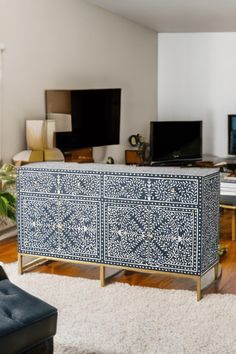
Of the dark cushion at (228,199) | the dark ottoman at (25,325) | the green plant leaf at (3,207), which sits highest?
the green plant leaf at (3,207)

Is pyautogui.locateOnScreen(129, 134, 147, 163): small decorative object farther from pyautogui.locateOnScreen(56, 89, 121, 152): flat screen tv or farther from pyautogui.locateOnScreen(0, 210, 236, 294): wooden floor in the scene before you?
pyautogui.locateOnScreen(0, 210, 236, 294): wooden floor

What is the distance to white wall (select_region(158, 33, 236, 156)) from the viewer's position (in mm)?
8531

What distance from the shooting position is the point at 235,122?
8383mm

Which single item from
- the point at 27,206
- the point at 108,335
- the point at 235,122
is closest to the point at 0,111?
the point at 27,206

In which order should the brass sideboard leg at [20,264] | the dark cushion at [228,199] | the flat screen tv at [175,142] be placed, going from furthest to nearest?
the flat screen tv at [175,142] → the dark cushion at [228,199] → the brass sideboard leg at [20,264]

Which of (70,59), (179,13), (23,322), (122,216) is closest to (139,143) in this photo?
(179,13)

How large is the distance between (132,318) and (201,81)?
5.88 meters

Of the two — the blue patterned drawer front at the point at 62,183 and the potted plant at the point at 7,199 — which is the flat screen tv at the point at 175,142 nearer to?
the blue patterned drawer front at the point at 62,183

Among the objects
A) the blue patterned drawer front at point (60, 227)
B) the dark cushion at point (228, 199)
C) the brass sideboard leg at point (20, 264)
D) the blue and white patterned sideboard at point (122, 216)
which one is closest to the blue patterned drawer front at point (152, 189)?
the blue and white patterned sideboard at point (122, 216)

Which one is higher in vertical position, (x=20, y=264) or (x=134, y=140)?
(x=134, y=140)

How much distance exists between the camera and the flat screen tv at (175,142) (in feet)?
25.0

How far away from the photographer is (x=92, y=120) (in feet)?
21.5

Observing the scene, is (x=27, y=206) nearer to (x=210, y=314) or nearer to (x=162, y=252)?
(x=162, y=252)

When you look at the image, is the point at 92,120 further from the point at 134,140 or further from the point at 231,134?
the point at 231,134
